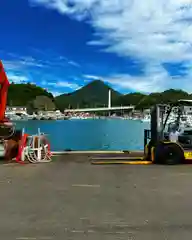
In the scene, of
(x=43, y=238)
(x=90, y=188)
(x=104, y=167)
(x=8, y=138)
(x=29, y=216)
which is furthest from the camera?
(x=8, y=138)

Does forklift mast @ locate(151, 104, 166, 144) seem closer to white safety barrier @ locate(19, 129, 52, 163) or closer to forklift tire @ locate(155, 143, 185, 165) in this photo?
forklift tire @ locate(155, 143, 185, 165)

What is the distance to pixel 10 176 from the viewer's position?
10.1 metres

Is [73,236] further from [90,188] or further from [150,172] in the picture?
[150,172]

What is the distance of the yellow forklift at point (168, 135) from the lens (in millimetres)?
12391

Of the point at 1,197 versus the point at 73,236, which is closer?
the point at 73,236

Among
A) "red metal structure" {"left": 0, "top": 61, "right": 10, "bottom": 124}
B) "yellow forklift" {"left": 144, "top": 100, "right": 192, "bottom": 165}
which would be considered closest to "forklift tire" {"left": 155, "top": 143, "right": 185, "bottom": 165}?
"yellow forklift" {"left": 144, "top": 100, "right": 192, "bottom": 165}

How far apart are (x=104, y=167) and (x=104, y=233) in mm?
6530

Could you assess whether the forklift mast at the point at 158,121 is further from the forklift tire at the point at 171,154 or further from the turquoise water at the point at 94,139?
the turquoise water at the point at 94,139

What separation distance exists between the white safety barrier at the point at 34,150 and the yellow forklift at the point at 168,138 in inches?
77.7

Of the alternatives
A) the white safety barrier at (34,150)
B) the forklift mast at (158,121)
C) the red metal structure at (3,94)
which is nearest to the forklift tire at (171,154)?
the forklift mast at (158,121)

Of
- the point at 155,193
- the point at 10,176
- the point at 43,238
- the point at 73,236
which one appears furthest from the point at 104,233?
the point at 10,176

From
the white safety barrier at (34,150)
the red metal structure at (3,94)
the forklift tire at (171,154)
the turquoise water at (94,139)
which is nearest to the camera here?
the forklift tire at (171,154)

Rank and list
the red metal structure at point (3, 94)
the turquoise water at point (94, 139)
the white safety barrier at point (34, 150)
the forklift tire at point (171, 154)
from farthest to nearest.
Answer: the turquoise water at point (94, 139), the red metal structure at point (3, 94), the white safety barrier at point (34, 150), the forklift tire at point (171, 154)

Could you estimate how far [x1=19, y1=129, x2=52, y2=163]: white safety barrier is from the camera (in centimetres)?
1333
